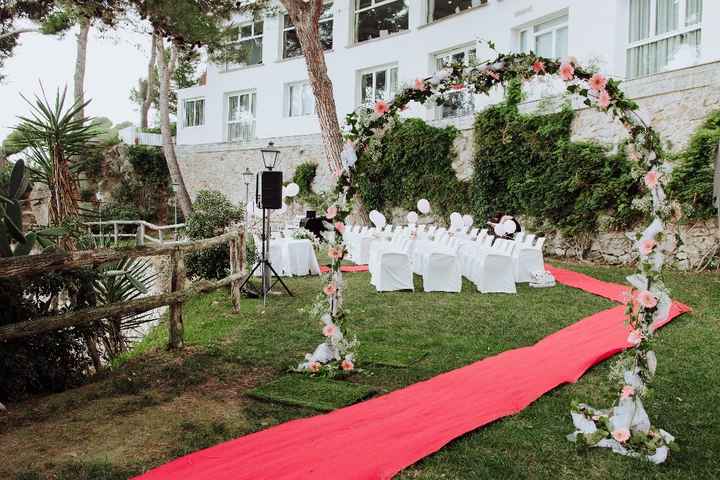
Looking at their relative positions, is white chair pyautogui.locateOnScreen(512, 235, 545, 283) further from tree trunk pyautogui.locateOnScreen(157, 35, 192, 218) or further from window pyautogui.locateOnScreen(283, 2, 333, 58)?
tree trunk pyautogui.locateOnScreen(157, 35, 192, 218)

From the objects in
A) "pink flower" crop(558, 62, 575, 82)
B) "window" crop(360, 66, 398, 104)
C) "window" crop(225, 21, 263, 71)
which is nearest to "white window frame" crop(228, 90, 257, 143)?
"window" crop(225, 21, 263, 71)

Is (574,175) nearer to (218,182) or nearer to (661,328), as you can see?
(661,328)

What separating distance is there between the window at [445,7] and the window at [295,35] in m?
4.47

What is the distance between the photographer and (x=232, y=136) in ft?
80.9

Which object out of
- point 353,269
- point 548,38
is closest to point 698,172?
point 548,38

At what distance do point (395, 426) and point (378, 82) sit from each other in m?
17.2

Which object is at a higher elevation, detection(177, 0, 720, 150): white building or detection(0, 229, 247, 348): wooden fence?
detection(177, 0, 720, 150): white building

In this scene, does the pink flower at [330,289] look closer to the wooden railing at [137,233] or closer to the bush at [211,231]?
the wooden railing at [137,233]

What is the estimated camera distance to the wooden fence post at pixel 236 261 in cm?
809

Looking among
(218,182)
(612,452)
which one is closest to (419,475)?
(612,452)

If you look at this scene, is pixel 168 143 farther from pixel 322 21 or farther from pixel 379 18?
pixel 379 18

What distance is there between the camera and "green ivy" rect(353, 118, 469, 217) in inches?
628

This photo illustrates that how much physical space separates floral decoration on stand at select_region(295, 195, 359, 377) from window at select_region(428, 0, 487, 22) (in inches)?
523

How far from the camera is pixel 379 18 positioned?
19781mm
